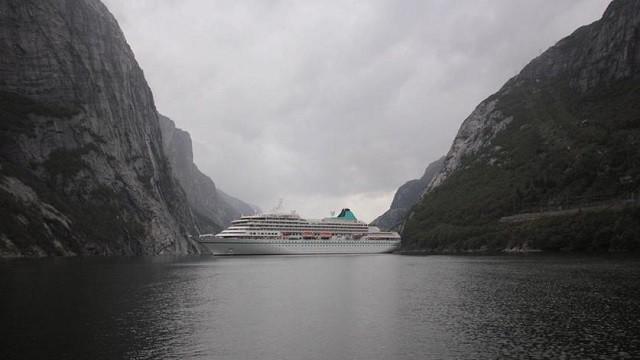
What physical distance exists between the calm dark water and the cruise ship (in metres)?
106

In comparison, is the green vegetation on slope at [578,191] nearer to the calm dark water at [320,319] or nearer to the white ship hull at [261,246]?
the white ship hull at [261,246]

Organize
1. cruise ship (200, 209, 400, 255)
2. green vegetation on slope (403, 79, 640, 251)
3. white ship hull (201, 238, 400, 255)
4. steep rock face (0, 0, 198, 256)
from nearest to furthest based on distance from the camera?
green vegetation on slope (403, 79, 640, 251) < steep rock face (0, 0, 198, 256) < white ship hull (201, 238, 400, 255) < cruise ship (200, 209, 400, 255)

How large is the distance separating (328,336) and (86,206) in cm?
15547

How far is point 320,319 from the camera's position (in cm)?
3747

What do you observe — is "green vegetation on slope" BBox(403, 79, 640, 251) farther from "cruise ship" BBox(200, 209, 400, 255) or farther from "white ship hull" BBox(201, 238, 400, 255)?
"white ship hull" BBox(201, 238, 400, 255)

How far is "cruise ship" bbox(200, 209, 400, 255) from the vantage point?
548 feet

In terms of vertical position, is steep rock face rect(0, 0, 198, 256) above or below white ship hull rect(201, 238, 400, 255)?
above

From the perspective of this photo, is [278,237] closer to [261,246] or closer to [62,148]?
[261,246]

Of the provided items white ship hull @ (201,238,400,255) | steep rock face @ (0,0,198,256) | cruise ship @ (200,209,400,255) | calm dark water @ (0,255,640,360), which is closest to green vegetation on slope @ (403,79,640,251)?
cruise ship @ (200,209,400,255)

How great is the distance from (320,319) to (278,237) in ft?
457

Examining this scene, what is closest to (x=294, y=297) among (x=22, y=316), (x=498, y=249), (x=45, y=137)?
(x=22, y=316)

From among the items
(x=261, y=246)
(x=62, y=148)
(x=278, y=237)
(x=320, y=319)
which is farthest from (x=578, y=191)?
(x=62, y=148)

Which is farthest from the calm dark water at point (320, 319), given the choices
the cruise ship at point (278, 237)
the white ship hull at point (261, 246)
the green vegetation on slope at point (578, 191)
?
the cruise ship at point (278, 237)

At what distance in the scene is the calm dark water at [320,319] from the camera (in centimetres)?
2755
